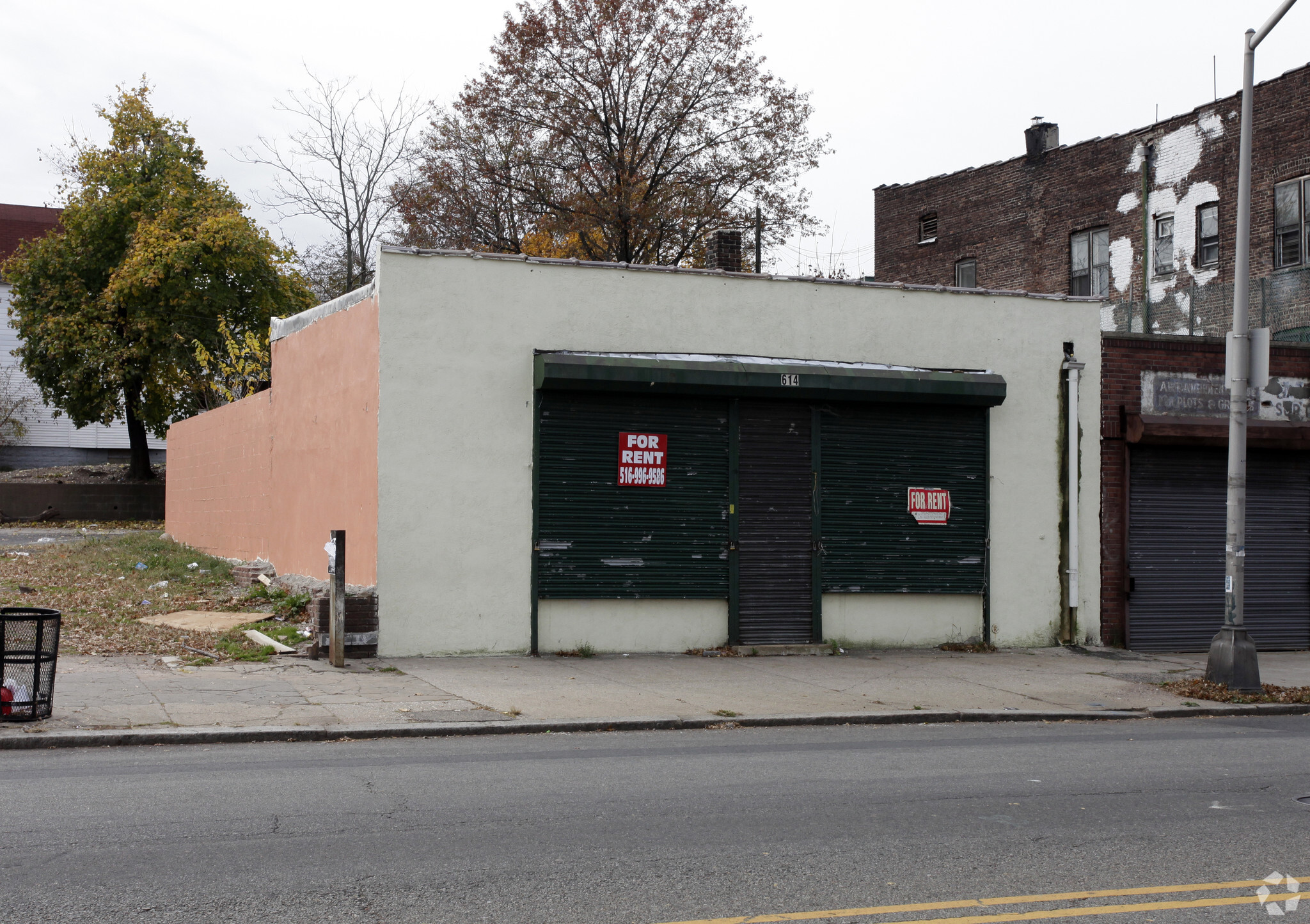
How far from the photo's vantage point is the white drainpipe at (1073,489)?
54.0 feet

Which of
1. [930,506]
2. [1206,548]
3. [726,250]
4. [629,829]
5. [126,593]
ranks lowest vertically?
A: [629,829]

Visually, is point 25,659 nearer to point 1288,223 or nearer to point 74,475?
point 1288,223

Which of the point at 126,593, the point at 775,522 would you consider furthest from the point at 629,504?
the point at 126,593

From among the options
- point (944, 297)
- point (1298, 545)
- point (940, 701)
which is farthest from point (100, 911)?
point (1298, 545)

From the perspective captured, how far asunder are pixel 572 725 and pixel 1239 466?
8.16 metres

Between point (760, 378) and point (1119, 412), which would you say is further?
point (1119, 412)

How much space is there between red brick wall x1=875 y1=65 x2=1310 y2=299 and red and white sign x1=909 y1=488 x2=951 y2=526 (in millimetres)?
15386

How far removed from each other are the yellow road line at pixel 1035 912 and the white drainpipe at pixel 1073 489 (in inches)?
436

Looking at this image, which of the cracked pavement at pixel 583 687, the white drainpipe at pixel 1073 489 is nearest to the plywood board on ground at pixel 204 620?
the cracked pavement at pixel 583 687

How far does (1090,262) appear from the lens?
31.4 meters

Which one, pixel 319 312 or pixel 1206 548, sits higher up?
pixel 319 312

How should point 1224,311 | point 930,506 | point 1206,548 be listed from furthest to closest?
1. point 1224,311
2. point 1206,548
3. point 930,506

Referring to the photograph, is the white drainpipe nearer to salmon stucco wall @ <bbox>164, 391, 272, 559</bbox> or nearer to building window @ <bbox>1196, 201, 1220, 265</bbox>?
salmon stucco wall @ <bbox>164, 391, 272, 559</bbox>

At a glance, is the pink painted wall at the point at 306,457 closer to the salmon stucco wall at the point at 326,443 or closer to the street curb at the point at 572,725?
the salmon stucco wall at the point at 326,443
